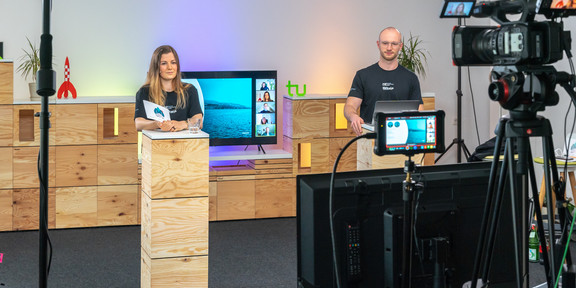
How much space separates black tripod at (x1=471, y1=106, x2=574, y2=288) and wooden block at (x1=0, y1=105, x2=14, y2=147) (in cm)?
475

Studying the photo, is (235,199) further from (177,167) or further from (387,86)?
(177,167)

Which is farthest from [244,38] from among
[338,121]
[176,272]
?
[176,272]

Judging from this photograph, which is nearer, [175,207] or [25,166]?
[175,207]

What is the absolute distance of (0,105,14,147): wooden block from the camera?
246 inches

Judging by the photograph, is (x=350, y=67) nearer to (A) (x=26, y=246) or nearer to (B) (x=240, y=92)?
(B) (x=240, y=92)

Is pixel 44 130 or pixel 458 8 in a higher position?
pixel 458 8

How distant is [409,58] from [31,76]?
3372 mm

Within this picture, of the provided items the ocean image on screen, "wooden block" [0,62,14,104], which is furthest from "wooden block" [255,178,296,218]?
"wooden block" [0,62,14,104]

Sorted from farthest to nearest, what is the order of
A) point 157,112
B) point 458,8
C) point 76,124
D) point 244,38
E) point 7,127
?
point 244,38, point 76,124, point 7,127, point 157,112, point 458,8

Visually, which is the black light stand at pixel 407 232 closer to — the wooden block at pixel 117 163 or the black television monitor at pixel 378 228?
the black television monitor at pixel 378 228

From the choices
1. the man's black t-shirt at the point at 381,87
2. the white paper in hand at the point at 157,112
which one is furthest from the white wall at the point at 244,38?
the white paper in hand at the point at 157,112

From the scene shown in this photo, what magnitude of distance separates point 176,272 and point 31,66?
301 centimetres

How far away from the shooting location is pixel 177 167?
417 cm

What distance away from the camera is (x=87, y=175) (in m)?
6.45
